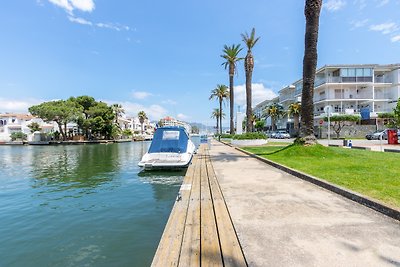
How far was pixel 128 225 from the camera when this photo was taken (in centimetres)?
693

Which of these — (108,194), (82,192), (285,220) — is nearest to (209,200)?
(285,220)

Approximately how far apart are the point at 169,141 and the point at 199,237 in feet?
45.6

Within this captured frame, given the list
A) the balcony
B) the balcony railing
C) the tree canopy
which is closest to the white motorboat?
the balcony railing

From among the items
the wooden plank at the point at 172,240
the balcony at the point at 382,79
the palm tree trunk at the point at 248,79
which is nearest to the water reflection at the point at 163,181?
the wooden plank at the point at 172,240

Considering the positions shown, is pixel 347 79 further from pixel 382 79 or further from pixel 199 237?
pixel 199 237

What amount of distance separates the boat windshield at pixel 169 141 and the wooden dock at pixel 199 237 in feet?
33.7

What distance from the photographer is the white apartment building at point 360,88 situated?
5088 centimetres

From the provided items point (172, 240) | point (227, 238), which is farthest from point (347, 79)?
point (172, 240)

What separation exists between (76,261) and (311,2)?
56.5ft

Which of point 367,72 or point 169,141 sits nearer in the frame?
point 169,141

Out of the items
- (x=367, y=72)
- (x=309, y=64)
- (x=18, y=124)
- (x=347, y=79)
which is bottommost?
(x=309, y=64)

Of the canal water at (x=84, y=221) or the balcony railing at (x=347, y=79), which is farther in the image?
the balcony railing at (x=347, y=79)

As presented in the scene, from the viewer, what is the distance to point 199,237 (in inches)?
172

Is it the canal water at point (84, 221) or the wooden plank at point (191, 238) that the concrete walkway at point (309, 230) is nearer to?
the wooden plank at point (191, 238)
